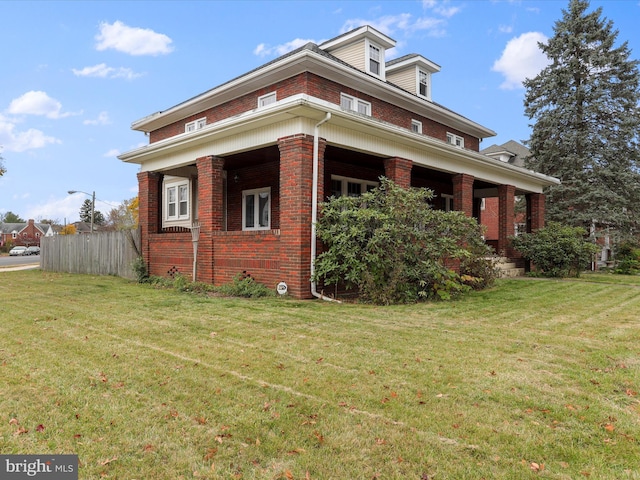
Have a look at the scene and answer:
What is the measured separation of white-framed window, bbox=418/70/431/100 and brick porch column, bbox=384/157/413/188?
23.9 ft

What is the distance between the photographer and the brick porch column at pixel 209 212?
1042 cm

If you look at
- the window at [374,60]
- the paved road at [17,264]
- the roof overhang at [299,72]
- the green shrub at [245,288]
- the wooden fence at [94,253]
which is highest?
the window at [374,60]

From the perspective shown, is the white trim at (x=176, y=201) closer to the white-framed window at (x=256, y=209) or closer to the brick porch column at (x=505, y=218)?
the white-framed window at (x=256, y=209)

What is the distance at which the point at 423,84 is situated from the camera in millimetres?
16672

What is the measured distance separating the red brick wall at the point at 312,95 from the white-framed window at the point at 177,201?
6.60 ft

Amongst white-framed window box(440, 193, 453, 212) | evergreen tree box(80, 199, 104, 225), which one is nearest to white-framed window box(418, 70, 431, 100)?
white-framed window box(440, 193, 453, 212)

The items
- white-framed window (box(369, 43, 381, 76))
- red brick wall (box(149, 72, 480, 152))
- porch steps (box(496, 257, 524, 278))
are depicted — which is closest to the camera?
red brick wall (box(149, 72, 480, 152))

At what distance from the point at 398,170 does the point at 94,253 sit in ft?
38.2

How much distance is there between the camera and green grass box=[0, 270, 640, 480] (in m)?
2.41

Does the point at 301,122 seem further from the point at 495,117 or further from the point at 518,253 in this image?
the point at 495,117

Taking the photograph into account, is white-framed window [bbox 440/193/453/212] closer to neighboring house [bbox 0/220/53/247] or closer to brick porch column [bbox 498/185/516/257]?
brick porch column [bbox 498/185/516/257]

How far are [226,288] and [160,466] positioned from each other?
23.7 ft

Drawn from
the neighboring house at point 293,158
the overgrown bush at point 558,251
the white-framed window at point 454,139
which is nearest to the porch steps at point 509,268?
the overgrown bush at point 558,251

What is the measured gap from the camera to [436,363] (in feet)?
13.8
